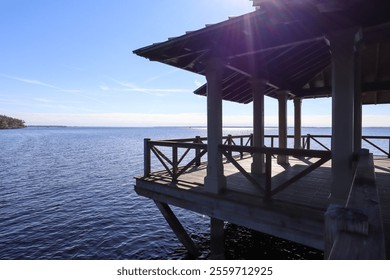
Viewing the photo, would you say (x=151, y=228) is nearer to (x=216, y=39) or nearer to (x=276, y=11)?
(x=216, y=39)

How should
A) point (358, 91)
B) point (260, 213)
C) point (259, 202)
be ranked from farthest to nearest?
point (259, 202) < point (358, 91) < point (260, 213)

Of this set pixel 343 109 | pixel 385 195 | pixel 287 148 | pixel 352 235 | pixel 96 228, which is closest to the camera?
pixel 352 235

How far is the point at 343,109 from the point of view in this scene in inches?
163

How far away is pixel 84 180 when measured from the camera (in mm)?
20438

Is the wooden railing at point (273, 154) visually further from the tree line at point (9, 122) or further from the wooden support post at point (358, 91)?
the tree line at point (9, 122)

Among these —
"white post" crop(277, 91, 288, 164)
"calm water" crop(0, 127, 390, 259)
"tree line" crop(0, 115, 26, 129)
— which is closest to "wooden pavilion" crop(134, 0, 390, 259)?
"white post" crop(277, 91, 288, 164)

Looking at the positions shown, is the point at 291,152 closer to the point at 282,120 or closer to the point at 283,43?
the point at 283,43

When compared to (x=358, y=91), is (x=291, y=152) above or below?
below

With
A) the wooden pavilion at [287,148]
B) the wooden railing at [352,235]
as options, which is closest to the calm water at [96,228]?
the wooden pavilion at [287,148]

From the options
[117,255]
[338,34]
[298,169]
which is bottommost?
[117,255]

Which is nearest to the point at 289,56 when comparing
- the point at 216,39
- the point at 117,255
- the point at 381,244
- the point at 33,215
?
the point at 216,39

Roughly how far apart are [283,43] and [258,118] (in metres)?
2.99

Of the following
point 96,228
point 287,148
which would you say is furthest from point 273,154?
point 96,228
